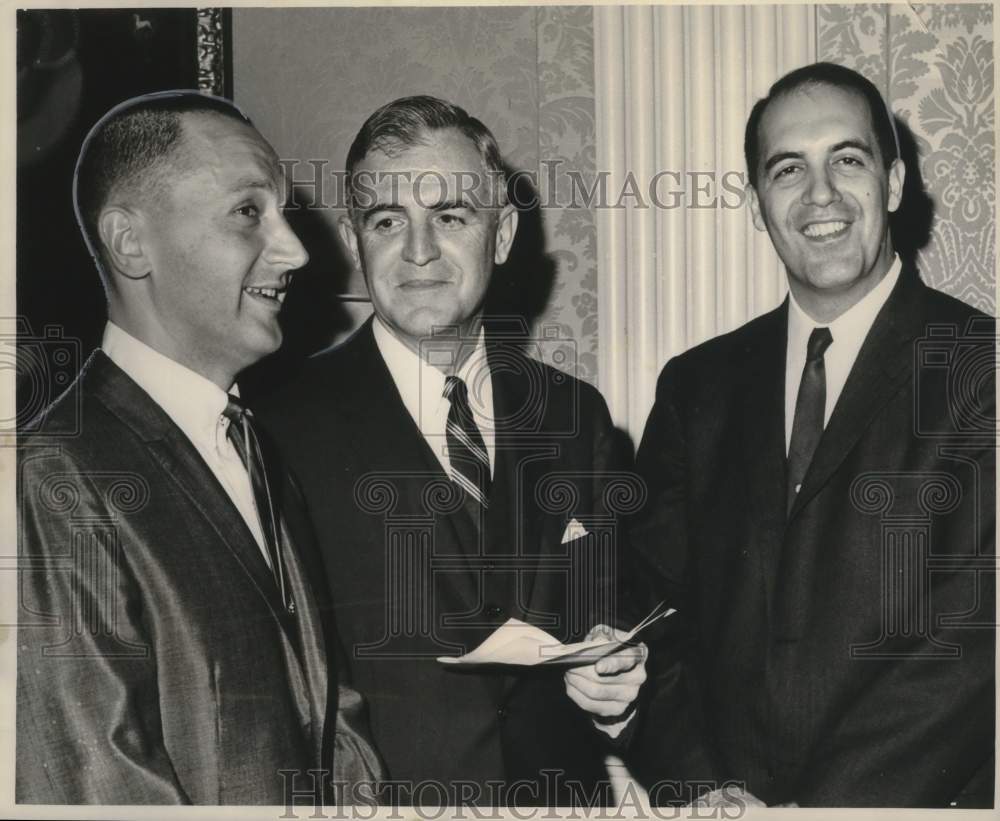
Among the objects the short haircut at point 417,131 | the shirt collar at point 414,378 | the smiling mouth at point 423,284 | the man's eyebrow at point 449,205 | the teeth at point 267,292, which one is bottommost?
the shirt collar at point 414,378

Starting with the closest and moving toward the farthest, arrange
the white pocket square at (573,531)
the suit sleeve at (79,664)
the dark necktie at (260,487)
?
the suit sleeve at (79,664)
the dark necktie at (260,487)
the white pocket square at (573,531)

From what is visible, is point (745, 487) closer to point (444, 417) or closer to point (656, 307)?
point (656, 307)

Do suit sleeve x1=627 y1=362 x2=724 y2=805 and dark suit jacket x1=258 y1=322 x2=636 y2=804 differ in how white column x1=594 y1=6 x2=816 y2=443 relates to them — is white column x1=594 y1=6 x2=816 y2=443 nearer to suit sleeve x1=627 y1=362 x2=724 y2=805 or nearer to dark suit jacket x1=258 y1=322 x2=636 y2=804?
suit sleeve x1=627 y1=362 x2=724 y2=805

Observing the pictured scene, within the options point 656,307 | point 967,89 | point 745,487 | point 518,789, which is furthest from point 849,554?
point 967,89

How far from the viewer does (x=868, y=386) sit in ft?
7.23

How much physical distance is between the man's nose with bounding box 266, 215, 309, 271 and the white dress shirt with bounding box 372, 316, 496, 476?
0.19 m

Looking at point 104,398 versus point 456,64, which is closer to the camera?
point 104,398

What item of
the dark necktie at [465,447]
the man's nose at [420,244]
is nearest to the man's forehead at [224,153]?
the man's nose at [420,244]

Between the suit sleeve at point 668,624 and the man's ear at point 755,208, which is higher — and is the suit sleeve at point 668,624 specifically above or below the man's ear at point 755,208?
below

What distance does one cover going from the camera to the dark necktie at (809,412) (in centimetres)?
222

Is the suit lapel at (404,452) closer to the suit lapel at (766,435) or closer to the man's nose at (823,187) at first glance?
the suit lapel at (766,435)

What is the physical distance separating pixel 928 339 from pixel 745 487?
449 mm

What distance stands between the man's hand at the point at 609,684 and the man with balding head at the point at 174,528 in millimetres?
424

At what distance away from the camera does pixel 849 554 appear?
7.18 feet
